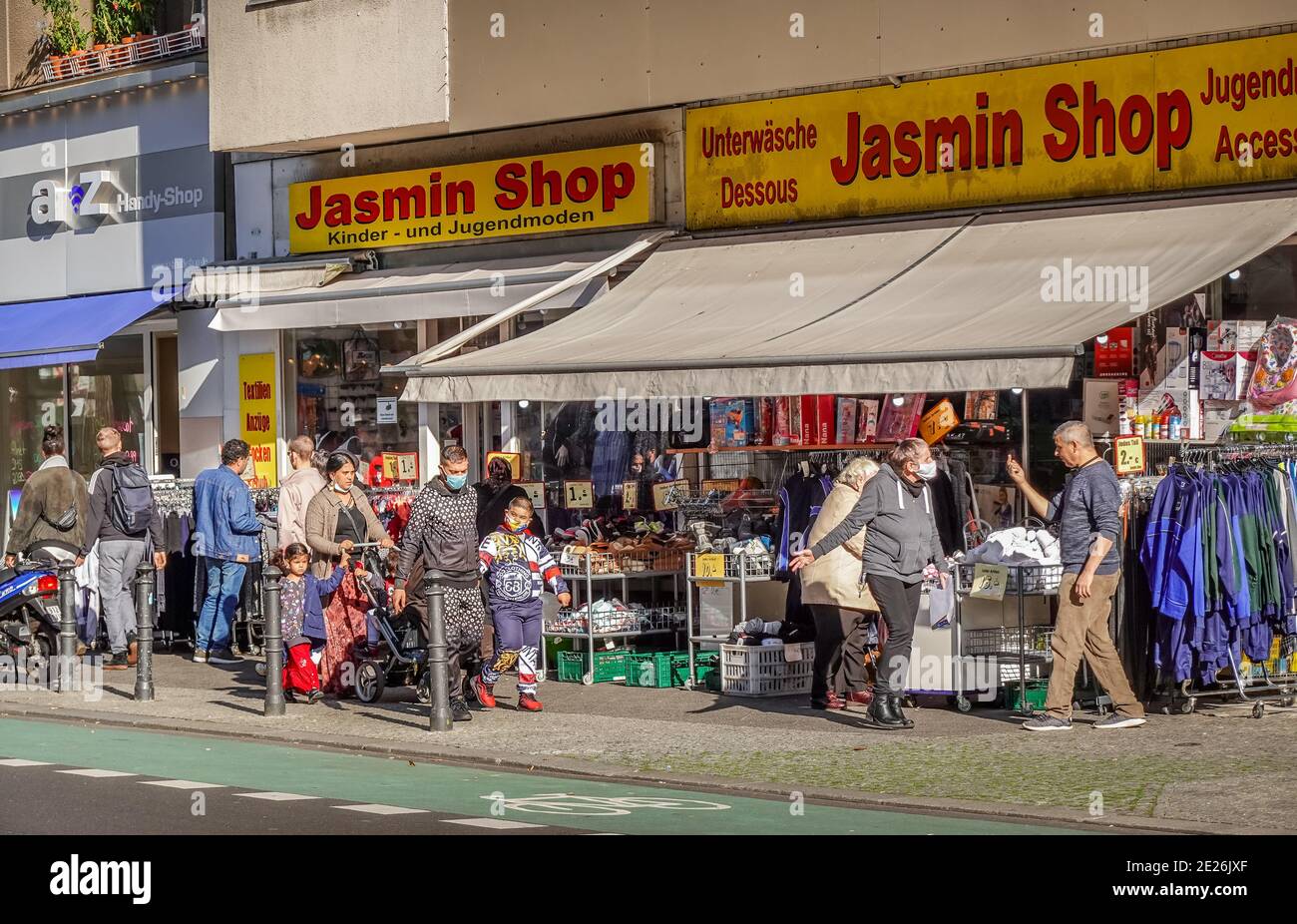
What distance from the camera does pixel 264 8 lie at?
19.8 m

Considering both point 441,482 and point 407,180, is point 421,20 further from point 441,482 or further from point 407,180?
point 441,482

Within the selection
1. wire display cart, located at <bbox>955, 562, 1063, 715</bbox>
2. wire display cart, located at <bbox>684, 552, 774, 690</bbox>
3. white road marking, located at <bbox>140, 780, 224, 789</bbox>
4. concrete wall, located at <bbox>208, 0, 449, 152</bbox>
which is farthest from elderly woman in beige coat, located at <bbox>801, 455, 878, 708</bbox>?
concrete wall, located at <bbox>208, 0, 449, 152</bbox>

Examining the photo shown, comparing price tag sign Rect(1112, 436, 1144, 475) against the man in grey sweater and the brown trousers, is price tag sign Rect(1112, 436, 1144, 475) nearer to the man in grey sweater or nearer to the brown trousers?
the man in grey sweater

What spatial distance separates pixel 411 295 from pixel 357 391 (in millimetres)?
2172

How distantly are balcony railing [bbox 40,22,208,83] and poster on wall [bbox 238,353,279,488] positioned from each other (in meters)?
3.61

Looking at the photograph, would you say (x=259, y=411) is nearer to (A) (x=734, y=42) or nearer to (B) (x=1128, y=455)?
(A) (x=734, y=42)

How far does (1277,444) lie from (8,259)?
15.8 m

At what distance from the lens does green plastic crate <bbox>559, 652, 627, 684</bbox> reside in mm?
15750

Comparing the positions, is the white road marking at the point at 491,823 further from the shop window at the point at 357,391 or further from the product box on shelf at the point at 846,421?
the shop window at the point at 357,391

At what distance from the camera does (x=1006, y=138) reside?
50.9ft

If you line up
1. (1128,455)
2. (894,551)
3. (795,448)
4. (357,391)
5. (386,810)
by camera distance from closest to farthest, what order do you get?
(386,810) < (894,551) < (1128,455) < (795,448) < (357,391)

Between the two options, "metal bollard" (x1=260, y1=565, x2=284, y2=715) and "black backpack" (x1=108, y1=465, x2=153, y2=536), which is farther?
"black backpack" (x1=108, y1=465, x2=153, y2=536)

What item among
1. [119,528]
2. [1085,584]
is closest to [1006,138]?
[1085,584]
